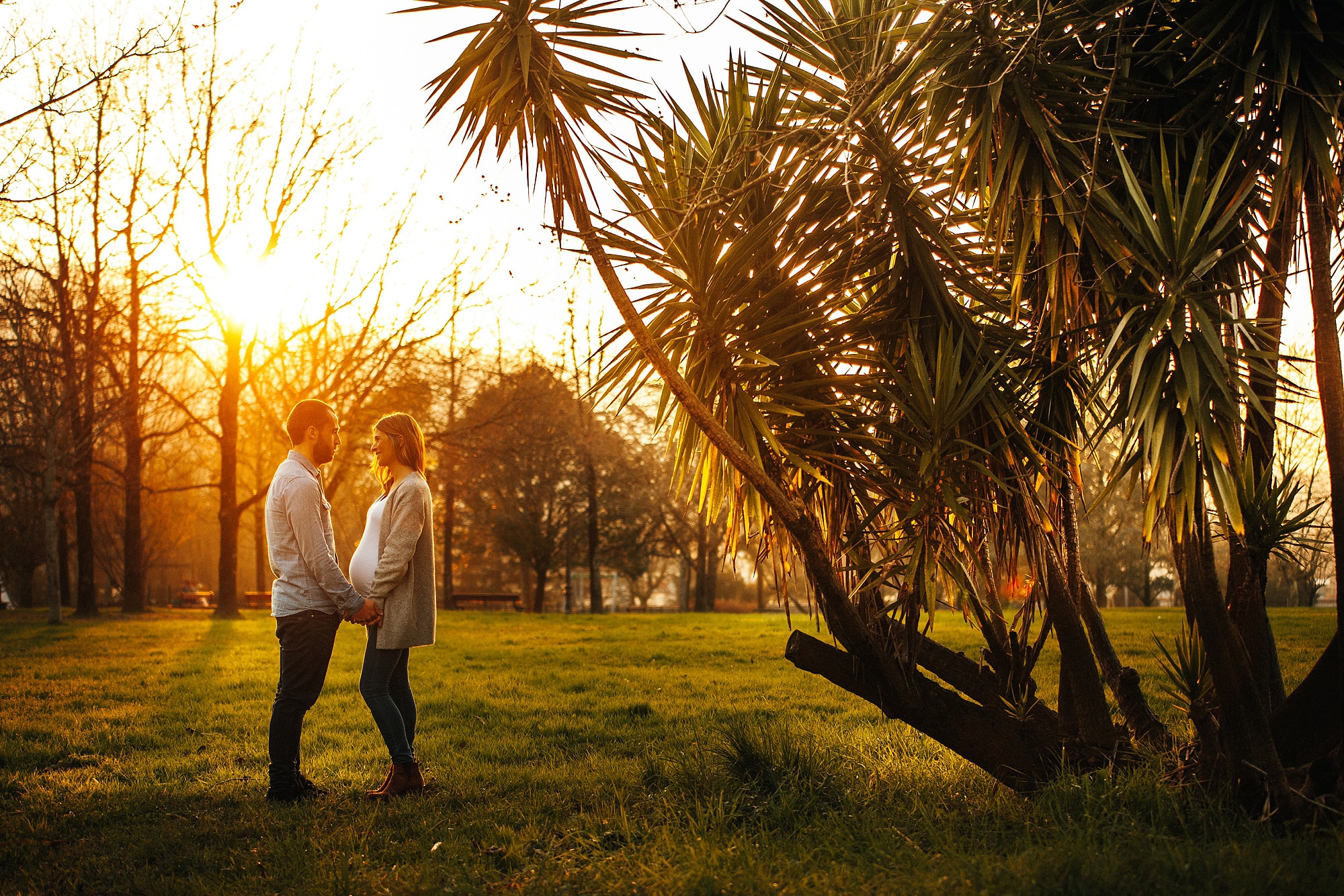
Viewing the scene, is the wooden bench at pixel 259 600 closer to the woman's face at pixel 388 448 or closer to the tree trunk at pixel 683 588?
the tree trunk at pixel 683 588

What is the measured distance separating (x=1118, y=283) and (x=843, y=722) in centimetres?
356

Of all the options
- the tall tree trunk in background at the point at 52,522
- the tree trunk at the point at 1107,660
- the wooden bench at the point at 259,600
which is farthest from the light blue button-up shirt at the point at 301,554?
the wooden bench at the point at 259,600

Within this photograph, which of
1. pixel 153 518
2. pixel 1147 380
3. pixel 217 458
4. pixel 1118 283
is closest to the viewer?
pixel 1147 380

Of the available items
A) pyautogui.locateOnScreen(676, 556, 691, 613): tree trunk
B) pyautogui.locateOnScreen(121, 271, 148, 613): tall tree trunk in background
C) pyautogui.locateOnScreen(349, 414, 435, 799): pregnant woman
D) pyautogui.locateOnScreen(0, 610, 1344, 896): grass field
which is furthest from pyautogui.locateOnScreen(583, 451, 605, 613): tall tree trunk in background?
pyautogui.locateOnScreen(349, 414, 435, 799): pregnant woman

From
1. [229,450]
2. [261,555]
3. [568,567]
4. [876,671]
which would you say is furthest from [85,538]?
[876,671]

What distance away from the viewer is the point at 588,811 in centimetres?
399

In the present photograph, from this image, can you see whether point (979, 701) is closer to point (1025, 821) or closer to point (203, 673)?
point (1025, 821)

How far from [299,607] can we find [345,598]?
0.23 metres

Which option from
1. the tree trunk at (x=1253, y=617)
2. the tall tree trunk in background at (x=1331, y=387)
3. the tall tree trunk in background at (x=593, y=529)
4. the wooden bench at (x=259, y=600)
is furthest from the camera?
the tall tree trunk in background at (x=593, y=529)

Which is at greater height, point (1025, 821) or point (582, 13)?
point (582, 13)

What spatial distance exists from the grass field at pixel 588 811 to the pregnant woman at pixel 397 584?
1.04 ft

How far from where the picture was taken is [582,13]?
13.3 feet

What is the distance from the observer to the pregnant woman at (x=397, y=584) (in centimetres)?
423

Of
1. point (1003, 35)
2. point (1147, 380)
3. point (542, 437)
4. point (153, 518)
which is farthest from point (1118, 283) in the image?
point (153, 518)
